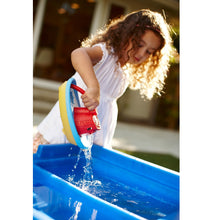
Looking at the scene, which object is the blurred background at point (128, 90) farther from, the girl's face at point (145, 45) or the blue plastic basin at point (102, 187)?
the blue plastic basin at point (102, 187)

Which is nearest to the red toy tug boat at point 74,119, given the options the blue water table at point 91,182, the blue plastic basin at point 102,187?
the blue water table at point 91,182

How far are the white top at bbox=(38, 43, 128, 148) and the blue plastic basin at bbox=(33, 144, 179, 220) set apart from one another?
18 cm

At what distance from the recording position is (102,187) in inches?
44.9

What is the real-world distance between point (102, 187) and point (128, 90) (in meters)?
5.90

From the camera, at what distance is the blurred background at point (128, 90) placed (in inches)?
192

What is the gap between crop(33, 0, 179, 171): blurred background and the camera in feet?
16.0

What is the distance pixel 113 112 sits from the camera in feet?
5.50

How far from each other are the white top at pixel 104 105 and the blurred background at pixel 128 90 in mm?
2183

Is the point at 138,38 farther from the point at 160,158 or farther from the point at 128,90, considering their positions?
the point at 128,90

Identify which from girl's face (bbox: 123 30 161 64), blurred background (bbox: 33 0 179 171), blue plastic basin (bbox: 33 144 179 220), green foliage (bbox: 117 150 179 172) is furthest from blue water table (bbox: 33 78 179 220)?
blurred background (bbox: 33 0 179 171)

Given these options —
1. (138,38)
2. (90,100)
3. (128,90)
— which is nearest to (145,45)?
(138,38)

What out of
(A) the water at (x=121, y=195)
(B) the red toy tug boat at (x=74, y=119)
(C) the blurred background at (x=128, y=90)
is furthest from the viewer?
(C) the blurred background at (x=128, y=90)
